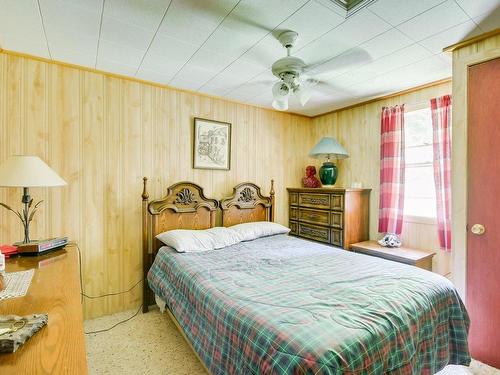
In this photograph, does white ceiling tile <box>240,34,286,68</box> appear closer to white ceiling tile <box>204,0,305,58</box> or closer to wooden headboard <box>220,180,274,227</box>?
white ceiling tile <box>204,0,305,58</box>

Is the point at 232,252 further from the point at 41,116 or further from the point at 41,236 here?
the point at 41,116

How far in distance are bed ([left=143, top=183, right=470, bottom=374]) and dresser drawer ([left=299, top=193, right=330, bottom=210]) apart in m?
0.92

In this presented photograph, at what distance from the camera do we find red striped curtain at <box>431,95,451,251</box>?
2.60 m

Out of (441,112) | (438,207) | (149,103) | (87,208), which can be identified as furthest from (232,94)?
(438,207)

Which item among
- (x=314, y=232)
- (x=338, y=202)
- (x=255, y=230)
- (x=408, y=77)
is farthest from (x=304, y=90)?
(x=314, y=232)

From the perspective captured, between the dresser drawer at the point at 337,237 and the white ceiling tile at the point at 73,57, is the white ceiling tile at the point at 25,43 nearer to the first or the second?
the white ceiling tile at the point at 73,57

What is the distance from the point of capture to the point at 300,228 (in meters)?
3.73

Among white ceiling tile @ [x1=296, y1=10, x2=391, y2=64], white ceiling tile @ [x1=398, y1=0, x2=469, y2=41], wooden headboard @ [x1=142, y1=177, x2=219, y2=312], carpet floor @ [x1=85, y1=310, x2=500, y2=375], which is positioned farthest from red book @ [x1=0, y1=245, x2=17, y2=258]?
white ceiling tile @ [x1=398, y1=0, x2=469, y2=41]

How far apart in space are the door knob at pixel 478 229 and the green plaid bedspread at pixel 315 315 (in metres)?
0.53

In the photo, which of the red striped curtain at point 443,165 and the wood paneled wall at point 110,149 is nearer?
the wood paneled wall at point 110,149

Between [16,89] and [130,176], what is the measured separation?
3.79 ft

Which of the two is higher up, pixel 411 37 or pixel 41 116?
pixel 411 37

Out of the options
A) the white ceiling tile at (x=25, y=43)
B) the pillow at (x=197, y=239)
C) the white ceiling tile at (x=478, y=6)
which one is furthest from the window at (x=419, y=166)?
the white ceiling tile at (x=25, y=43)

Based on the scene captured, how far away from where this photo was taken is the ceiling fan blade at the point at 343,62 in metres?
2.17
